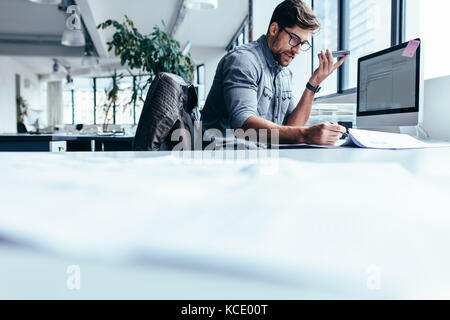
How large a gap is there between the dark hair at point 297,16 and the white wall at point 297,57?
70.9 inches

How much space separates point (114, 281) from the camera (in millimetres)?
169

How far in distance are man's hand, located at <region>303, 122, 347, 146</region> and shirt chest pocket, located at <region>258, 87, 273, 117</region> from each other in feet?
1.99

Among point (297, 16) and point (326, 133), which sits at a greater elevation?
point (297, 16)

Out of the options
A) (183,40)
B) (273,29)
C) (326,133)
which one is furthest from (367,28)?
(183,40)

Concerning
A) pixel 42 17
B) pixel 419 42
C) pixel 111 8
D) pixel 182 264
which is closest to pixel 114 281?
pixel 182 264

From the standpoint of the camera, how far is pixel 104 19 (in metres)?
7.31

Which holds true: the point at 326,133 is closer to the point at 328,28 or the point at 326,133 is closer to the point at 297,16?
the point at 297,16

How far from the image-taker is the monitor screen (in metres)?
1.48

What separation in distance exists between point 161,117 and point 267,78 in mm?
636

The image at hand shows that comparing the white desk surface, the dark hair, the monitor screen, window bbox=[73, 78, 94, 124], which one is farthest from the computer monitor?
window bbox=[73, 78, 94, 124]

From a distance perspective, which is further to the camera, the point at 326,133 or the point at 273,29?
the point at 273,29

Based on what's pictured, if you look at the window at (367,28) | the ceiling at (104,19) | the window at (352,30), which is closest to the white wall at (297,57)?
the window at (352,30)

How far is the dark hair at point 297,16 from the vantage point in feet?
5.27
